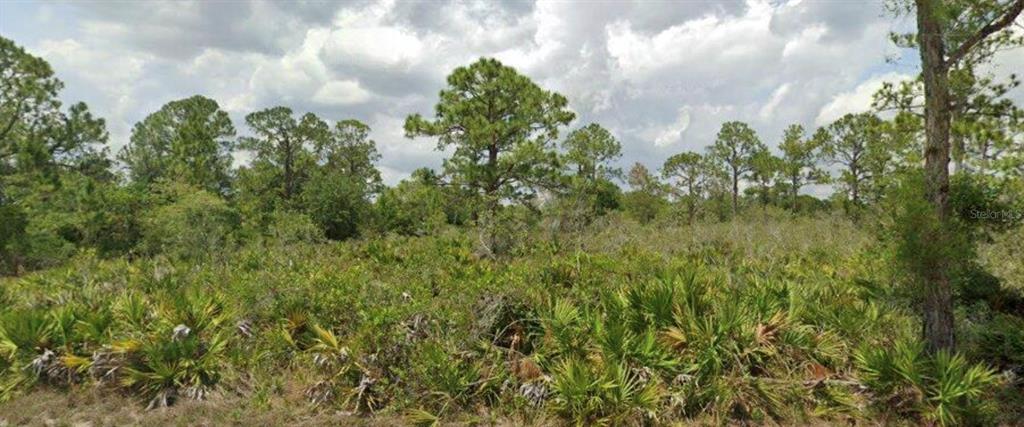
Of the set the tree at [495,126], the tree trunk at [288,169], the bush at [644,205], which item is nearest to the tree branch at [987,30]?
the tree at [495,126]

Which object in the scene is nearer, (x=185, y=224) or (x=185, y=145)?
(x=185, y=224)

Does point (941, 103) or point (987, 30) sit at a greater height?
point (987, 30)

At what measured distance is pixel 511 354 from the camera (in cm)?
903

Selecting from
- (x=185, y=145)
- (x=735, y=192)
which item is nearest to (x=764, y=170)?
(x=735, y=192)

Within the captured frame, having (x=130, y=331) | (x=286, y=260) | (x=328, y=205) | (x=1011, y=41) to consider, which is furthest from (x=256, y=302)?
(x=328, y=205)

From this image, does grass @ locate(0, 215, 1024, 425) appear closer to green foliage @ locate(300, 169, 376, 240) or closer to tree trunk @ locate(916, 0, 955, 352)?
tree trunk @ locate(916, 0, 955, 352)

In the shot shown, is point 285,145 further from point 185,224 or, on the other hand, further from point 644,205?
point 644,205

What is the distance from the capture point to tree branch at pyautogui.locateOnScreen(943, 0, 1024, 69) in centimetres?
796

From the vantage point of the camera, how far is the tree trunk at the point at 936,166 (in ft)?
26.7

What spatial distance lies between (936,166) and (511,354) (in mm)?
6722

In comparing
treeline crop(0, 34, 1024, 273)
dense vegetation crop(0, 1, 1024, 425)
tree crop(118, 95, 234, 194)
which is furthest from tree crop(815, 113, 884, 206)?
tree crop(118, 95, 234, 194)

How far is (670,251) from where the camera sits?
17297 mm

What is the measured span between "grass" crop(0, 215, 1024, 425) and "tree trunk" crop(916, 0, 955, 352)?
0.49 metres

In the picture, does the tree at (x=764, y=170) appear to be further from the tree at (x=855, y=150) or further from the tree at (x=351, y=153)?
the tree at (x=351, y=153)
